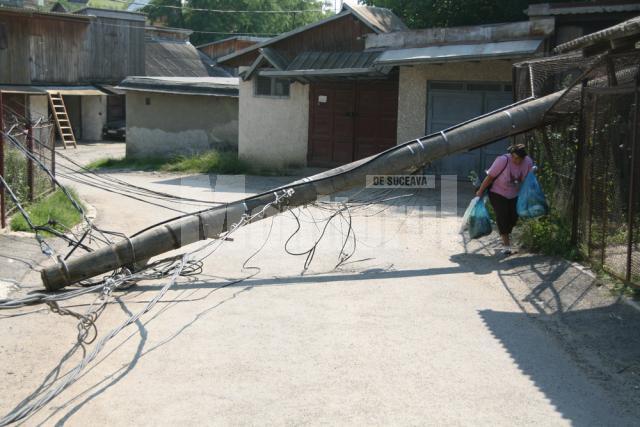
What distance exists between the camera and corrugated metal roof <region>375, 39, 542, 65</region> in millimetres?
16125

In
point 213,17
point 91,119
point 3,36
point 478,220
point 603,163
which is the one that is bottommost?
point 478,220

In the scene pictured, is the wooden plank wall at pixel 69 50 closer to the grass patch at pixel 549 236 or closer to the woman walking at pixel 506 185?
the woman walking at pixel 506 185

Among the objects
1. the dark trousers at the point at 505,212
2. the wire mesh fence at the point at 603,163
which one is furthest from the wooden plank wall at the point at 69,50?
the dark trousers at the point at 505,212

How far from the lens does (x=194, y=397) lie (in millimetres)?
5777

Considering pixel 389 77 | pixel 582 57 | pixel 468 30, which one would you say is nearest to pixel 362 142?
pixel 389 77

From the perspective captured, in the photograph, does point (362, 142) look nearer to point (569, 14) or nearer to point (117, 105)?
→ point (569, 14)

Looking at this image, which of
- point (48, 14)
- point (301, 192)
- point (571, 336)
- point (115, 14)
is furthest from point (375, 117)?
point (115, 14)

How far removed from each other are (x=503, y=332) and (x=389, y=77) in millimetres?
14257

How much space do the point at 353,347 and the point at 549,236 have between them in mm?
4923

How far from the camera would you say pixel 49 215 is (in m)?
12.9

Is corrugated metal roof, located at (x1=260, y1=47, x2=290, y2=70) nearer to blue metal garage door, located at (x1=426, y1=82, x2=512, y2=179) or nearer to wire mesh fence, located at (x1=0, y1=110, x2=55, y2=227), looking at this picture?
blue metal garage door, located at (x1=426, y1=82, x2=512, y2=179)

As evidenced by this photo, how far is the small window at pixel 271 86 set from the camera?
23.9 m

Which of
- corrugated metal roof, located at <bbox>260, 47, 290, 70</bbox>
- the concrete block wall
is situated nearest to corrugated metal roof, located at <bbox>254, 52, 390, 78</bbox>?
corrugated metal roof, located at <bbox>260, 47, 290, 70</bbox>

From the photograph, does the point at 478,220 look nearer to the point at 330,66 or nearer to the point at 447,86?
the point at 447,86
